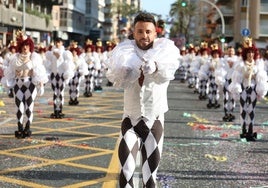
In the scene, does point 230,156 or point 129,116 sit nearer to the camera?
point 129,116

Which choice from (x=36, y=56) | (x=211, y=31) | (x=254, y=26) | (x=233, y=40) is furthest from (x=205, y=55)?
(x=211, y=31)

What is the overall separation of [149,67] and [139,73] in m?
0.16

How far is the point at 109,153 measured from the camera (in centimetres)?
884

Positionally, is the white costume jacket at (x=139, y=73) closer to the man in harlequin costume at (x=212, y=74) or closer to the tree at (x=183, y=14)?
the man in harlequin costume at (x=212, y=74)

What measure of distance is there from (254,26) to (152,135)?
64991mm

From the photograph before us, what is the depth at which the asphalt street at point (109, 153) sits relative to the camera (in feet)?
23.0

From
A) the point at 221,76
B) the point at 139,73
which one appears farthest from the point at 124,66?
the point at 221,76

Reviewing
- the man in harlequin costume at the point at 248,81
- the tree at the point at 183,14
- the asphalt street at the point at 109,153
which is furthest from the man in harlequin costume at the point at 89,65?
the tree at the point at 183,14

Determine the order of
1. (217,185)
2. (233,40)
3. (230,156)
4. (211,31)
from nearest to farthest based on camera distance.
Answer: (217,185) → (230,156) → (233,40) → (211,31)

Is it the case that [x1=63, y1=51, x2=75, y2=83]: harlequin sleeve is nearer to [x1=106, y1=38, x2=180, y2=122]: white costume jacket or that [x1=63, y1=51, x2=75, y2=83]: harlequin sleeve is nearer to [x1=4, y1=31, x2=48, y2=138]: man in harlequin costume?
[x1=4, y1=31, x2=48, y2=138]: man in harlequin costume

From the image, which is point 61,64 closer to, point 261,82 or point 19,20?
point 261,82

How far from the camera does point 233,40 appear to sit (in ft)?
241

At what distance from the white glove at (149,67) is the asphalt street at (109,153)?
2.47 m

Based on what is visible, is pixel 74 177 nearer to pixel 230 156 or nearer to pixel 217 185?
pixel 217 185
